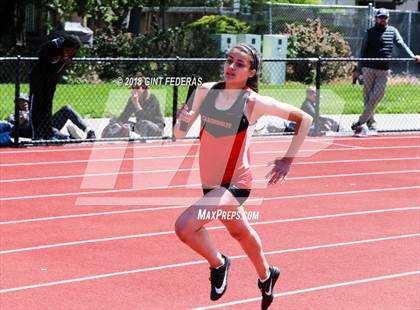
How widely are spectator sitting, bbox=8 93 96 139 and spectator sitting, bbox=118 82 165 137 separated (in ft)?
2.40

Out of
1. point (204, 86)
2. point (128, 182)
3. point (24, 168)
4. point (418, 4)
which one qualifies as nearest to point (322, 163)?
point (128, 182)

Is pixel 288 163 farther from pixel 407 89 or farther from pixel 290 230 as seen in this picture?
pixel 407 89

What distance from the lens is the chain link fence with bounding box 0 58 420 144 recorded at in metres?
16.0

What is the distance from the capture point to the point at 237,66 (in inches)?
216

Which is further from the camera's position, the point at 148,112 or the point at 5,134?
the point at 148,112

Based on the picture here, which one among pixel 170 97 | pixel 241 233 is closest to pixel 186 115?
pixel 241 233

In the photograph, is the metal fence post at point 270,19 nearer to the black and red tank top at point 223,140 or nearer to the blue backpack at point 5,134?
the blue backpack at point 5,134

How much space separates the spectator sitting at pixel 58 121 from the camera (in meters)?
15.4

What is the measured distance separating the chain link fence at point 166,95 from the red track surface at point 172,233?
62cm

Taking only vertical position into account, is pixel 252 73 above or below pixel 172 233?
above

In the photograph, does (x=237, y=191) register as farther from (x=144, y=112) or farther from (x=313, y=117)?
(x=313, y=117)

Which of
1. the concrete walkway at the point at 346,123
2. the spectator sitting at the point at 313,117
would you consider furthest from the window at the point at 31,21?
the spectator sitting at the point at 313,117

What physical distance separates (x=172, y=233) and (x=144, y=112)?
6.39 m

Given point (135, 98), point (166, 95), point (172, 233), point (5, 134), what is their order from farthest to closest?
point (166, 95), point (135, 98), point (5, 134), point (172, 233)
